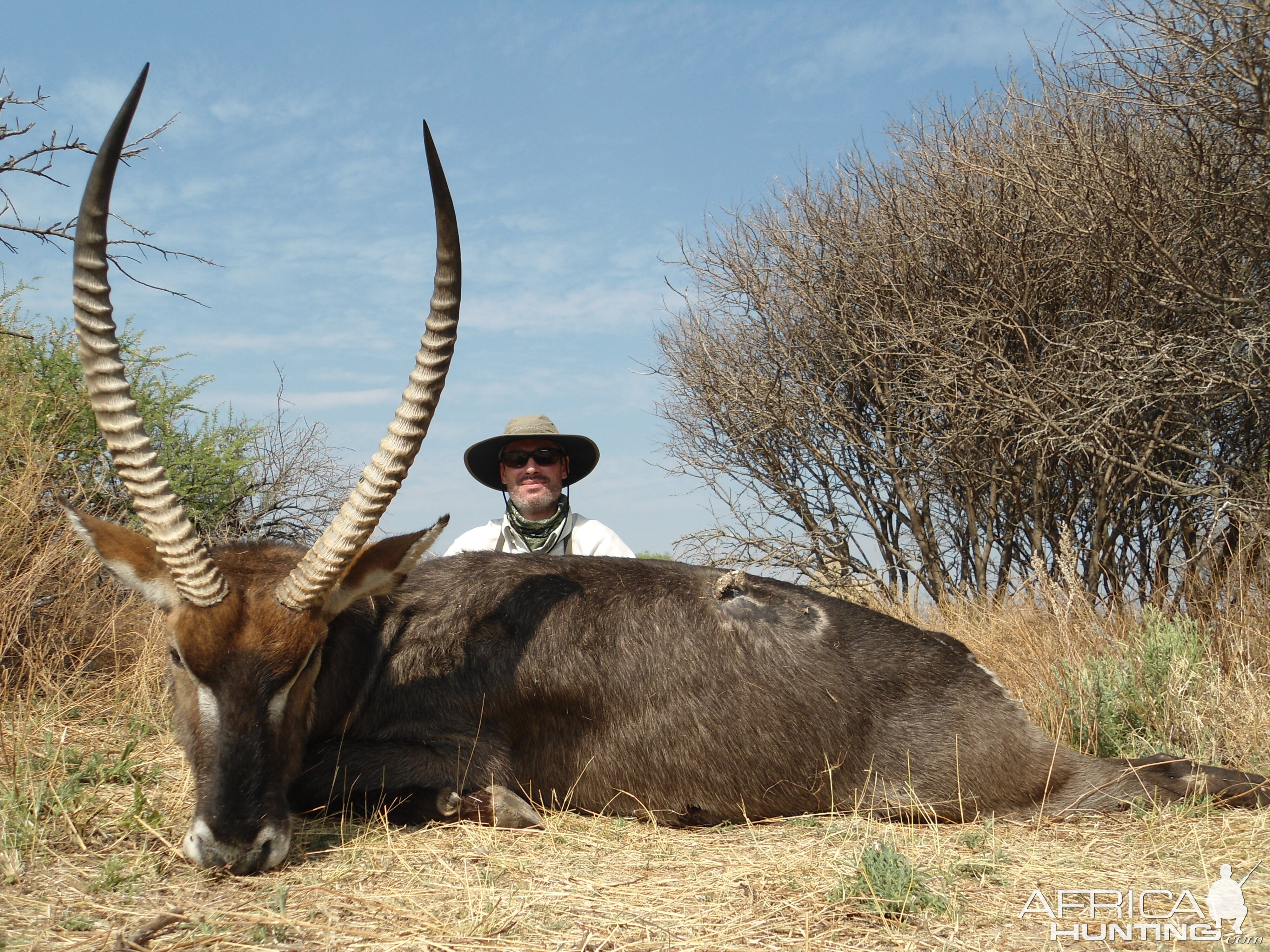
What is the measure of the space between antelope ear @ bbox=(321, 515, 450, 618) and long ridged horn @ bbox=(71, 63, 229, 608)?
0.47 m

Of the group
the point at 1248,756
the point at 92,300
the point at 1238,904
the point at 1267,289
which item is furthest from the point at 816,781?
the point at 1267,289

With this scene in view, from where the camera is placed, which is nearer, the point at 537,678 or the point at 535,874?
the point at 535,874

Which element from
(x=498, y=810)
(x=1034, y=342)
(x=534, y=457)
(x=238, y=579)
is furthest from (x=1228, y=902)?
(x=1034, y=342)

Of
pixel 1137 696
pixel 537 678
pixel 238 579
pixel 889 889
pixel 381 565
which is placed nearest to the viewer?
pixel 889 889

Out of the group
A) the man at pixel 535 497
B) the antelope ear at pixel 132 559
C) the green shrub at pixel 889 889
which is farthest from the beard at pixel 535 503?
the green shrub at pixel 889 889

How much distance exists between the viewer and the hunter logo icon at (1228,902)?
9.34ft

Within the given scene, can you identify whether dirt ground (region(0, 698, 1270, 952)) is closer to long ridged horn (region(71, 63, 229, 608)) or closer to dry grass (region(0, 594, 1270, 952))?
dry grass (region(0, 594, 1270, 952))

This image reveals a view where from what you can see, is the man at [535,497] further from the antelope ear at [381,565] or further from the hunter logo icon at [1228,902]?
the hunter logo icon at [1228,902]

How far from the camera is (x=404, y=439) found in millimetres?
3533

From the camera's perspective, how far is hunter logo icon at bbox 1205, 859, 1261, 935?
2.85 meters

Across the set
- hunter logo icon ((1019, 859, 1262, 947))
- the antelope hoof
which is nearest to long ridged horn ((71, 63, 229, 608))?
the antelope hoof

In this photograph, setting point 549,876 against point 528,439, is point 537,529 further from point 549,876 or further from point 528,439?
point 549,876

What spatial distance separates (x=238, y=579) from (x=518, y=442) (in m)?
3.88

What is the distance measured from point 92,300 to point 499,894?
2595 millimetres
